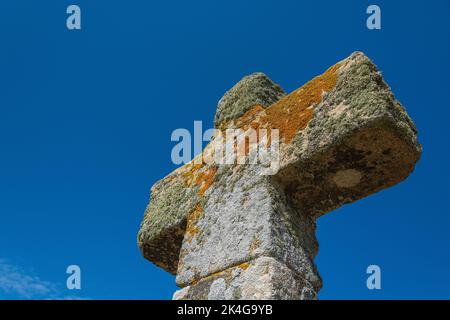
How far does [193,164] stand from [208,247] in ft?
3.13

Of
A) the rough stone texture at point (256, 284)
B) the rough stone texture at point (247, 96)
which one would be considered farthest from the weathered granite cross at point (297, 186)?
the rough stone texture at point (247, 96)

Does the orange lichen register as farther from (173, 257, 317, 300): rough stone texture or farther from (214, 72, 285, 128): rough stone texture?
(173, 257, 317, 300): rough stone texture

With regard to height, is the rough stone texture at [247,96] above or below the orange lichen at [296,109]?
above

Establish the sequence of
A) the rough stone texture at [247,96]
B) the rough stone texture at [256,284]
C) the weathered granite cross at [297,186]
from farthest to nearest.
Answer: the rough stone texture at [247,96] < the weathered granite cross at [297,186] < the rough stone texture at [256,284]

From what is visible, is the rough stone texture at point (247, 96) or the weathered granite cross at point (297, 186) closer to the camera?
the weathered granite cross at point (297, 186)

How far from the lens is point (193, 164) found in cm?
374

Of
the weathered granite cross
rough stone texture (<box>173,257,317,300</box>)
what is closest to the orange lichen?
the weathered granite cross

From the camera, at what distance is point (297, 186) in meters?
2.92

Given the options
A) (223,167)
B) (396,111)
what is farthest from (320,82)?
(223,167)

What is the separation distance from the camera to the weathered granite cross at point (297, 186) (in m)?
2.56

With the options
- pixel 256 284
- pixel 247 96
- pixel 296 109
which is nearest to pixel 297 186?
pixel 296 109

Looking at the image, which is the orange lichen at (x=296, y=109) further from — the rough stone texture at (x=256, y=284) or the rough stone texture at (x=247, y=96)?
the rough stone texture at (x=256, y=284)

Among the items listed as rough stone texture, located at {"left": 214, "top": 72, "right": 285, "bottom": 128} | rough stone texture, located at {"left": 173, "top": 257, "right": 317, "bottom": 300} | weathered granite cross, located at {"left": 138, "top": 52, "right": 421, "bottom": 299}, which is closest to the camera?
rough stone texture, located at {"left": 173, "top": 257, "right": 317, "bottom": 300}

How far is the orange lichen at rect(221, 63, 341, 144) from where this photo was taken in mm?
2893
